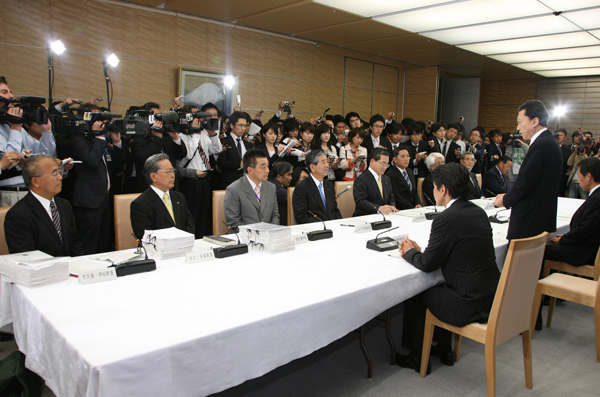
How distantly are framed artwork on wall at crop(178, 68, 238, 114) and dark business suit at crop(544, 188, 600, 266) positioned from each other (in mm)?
4446

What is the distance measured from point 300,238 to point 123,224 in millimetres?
1169

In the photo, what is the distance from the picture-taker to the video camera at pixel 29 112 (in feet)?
10.5

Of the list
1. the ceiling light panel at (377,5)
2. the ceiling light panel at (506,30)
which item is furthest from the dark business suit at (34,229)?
the ceiling light panel at (506,30)

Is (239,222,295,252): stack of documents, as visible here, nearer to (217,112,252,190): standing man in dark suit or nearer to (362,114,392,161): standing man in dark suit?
(217,112,252,190): standing man in dark suit

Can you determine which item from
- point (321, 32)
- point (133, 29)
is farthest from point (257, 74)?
point (133, 29)

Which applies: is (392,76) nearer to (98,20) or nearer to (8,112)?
(98,20)

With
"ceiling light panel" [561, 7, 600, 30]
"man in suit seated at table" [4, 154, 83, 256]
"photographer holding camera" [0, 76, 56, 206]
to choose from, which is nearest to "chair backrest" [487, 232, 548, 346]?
"man in suit seated at table" [4, 154, 83, 256]

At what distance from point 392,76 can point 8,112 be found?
304 inches

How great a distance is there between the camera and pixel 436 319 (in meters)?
2.21

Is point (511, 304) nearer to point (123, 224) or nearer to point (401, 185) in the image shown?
point (123, 224)

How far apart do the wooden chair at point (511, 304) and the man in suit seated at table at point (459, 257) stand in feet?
0.29

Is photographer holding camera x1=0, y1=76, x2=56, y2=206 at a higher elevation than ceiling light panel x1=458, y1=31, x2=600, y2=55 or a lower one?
lower

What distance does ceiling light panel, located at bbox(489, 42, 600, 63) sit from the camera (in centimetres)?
734

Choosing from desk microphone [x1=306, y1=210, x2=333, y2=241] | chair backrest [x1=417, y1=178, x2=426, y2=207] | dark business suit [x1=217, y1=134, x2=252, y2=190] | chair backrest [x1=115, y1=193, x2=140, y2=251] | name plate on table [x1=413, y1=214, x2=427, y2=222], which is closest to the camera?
desk microphone [x1=306, y1=210, x2=333, y2=241]
